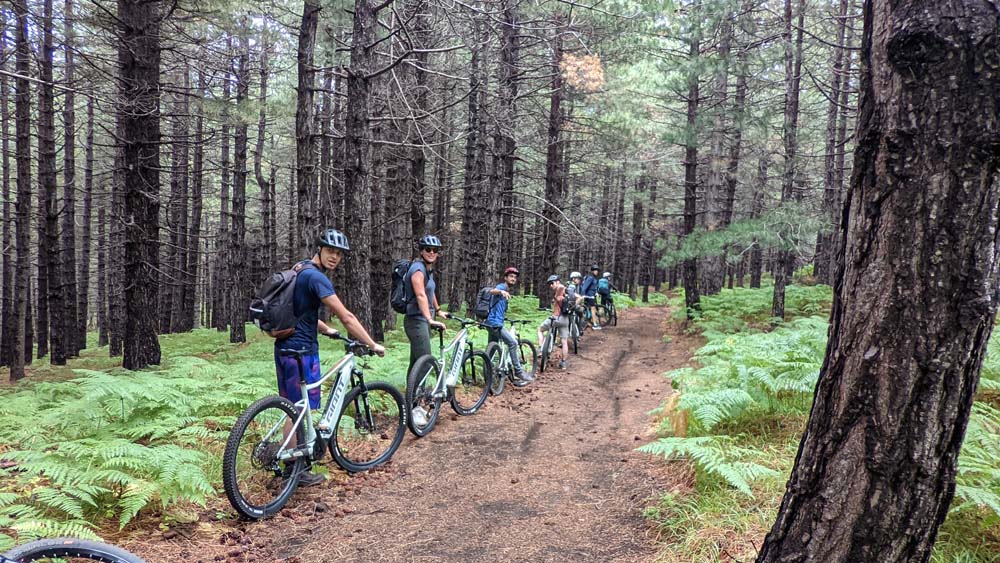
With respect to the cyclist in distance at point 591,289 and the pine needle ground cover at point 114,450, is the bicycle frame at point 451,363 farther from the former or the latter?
the cyclist in distance at point 591,289

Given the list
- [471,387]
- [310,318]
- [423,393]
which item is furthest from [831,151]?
[310,318]

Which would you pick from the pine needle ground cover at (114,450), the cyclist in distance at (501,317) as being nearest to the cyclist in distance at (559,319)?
the cyclist in distance at (501,317)

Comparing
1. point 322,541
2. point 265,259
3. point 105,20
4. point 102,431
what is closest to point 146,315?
point 105,20

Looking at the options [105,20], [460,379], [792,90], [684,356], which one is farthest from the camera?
[792,90]

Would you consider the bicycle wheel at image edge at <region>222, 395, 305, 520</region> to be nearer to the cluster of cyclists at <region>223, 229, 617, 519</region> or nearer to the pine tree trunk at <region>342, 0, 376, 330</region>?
A: the cluster of cyclists at <region>223, 229, 617, 519</region>

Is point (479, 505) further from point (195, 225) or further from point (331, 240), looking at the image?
point (195, 225)

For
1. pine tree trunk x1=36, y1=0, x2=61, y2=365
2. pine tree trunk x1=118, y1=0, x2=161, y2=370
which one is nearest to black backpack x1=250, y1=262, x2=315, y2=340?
pine tree trunk x1=118, y1=0, x2=161, y2=370

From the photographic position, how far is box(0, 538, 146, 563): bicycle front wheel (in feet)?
6.13

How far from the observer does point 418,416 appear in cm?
643

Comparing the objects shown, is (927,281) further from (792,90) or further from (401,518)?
(792,90)

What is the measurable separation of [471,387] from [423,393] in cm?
202

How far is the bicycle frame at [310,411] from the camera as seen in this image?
447 cm

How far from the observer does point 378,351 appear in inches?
198

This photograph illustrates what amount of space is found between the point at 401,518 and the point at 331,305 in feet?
6.15
